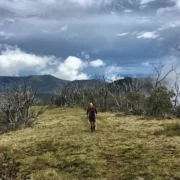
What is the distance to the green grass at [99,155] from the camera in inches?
892

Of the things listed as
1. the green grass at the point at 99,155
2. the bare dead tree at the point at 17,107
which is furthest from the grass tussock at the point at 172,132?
the bare dead tree at the point at 17,107

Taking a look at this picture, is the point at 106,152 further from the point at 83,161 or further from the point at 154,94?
the point at 154,94

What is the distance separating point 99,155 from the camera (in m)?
28.3

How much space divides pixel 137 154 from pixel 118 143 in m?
5.70

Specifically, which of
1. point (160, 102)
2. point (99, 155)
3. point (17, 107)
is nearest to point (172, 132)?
point (99, 155)

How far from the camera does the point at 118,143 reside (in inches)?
1318

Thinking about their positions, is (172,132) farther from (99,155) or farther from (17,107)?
(17,107)

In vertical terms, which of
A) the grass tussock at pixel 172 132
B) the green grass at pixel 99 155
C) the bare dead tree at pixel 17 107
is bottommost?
the green grass at pixel 99 155

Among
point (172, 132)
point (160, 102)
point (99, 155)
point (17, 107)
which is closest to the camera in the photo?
point (99, 155)

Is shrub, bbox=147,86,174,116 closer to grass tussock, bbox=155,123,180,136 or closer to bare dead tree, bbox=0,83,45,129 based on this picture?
bare dead tree, bbox=0,83,45,129

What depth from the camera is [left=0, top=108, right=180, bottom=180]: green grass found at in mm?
22656

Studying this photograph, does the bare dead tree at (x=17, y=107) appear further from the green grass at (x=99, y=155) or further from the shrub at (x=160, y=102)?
the shrub at (x=160, y=102)

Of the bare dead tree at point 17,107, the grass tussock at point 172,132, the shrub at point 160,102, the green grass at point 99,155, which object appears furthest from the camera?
the shrub at point 160,102

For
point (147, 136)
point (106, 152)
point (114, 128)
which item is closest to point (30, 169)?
point (106, 152)
